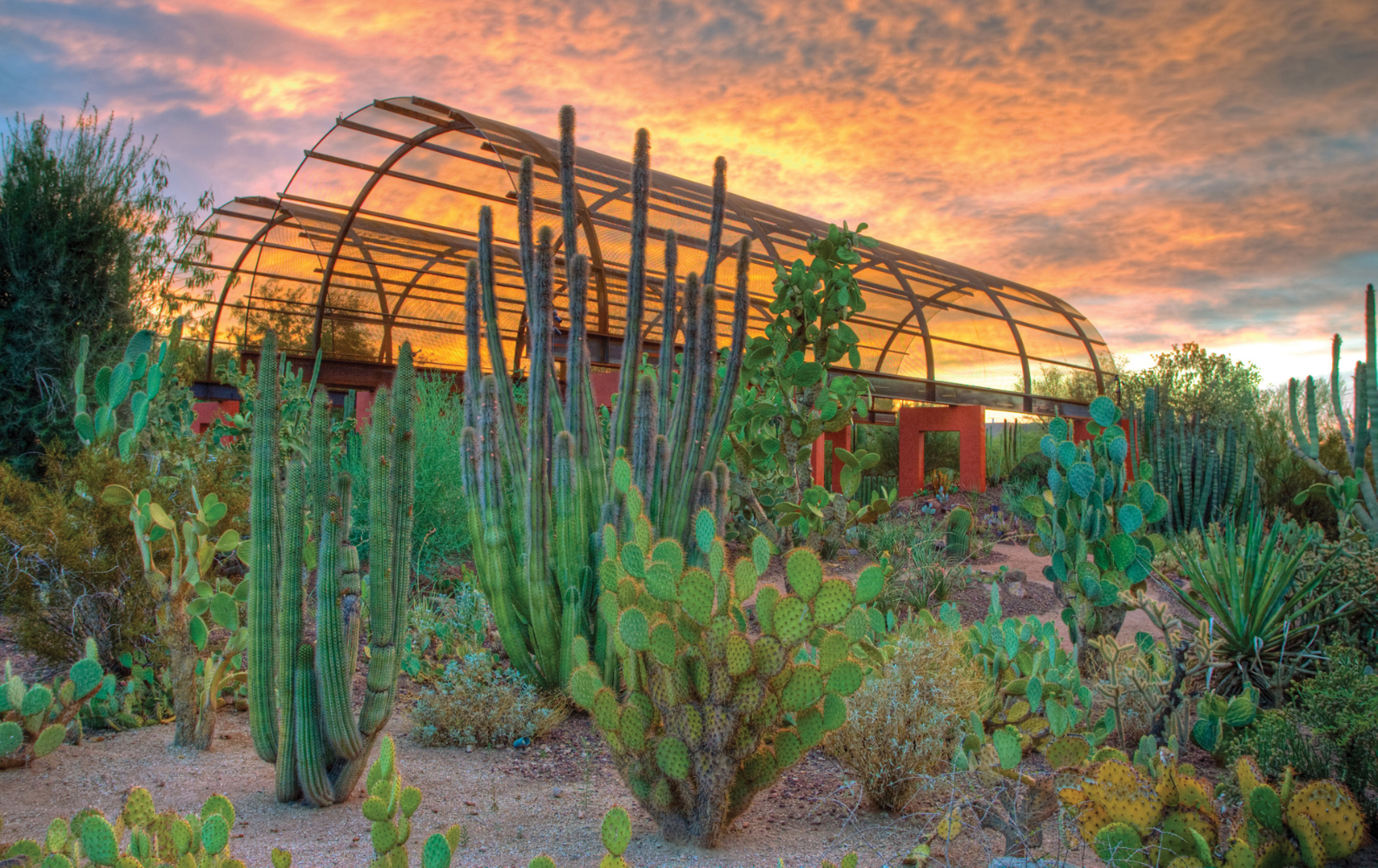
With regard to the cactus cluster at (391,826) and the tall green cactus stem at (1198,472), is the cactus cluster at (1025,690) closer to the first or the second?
the cactus cluster at (391,826)

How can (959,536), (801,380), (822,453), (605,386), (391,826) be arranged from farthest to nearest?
1. (822,453)
2. (605,386)
3. (959,536)
4. (801,380)
5. (391,826)

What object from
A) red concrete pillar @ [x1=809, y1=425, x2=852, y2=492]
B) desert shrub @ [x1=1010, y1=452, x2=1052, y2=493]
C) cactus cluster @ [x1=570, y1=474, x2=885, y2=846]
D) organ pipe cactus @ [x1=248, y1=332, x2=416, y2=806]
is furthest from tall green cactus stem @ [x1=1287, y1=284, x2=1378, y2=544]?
desert shrub @ [x1=1010, y1=452, x2=1052, y2=493]

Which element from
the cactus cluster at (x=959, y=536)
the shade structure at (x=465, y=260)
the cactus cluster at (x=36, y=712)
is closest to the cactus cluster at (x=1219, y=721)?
the cactus cluster at (x=36, y=712)

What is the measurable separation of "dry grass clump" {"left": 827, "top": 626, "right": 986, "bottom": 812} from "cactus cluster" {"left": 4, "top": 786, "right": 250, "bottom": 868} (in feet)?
5.45

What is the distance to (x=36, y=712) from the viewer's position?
8.13 ft

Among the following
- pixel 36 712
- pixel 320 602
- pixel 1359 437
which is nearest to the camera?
pixel 320 602

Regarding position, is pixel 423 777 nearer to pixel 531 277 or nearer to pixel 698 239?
pixel 531 277

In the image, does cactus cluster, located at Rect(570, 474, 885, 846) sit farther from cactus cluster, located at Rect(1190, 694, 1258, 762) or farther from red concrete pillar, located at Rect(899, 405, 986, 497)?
red concrete pillar, located at Rect(899, 405, 986, 497)

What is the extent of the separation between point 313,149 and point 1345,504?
10385mm

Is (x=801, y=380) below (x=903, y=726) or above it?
above

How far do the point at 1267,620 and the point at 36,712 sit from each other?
463cm

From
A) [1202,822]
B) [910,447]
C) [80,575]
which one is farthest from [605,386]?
[1202,822]

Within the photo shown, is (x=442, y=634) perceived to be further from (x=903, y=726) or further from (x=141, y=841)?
(x=141, y=841)

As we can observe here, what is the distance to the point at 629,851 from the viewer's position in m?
2.22
